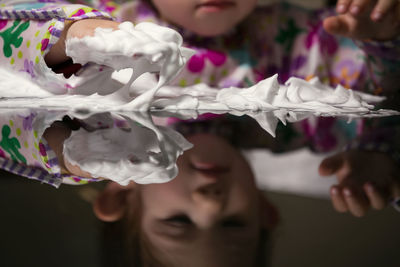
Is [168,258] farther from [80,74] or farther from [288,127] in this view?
[80,74]

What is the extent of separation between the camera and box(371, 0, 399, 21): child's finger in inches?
27.4

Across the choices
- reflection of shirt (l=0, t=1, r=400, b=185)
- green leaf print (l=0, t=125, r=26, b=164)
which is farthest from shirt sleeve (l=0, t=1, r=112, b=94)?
green leaf print (l=0, t=125, r=26, b=164)

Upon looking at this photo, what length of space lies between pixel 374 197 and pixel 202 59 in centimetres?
57

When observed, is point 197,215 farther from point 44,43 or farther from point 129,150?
point 44,43

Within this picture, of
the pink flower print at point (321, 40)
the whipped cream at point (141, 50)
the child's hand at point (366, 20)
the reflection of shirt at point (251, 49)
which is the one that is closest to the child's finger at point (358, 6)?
the child's hand at point (366, 20)

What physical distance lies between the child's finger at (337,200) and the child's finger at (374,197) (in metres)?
0.02

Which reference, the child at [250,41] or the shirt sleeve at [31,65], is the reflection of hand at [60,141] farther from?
the child at [250,41]

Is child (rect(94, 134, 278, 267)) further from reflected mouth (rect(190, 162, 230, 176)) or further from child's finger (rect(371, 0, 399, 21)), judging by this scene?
child's finger (rect(371, 0, 399, 21))

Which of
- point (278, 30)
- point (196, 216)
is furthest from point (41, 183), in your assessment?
point (278, 30)

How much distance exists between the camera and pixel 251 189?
0.31 meters

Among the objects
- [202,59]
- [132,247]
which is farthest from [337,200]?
[202,59]

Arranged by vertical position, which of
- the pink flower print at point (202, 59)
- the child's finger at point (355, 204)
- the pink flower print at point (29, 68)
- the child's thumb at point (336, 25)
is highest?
the child's finger at point (355, 204)

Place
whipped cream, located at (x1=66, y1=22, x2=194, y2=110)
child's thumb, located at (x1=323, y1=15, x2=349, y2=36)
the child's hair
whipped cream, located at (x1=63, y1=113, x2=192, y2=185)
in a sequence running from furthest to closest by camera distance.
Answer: child's thumb, located at (x1=323, y1=15, x2=349, y2=36)
whipped cream, located at (x1=66, y1=22, x2=194, y2=110)
whipped cream, located at (x1=63, y1=113, x2=192, y2=185)
the child's hair

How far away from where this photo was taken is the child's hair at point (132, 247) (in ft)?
0.76
